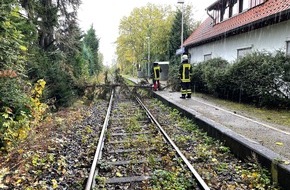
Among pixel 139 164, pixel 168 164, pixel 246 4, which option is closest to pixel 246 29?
pixel 246 4

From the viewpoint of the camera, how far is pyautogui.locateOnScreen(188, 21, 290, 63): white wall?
12.2 metres

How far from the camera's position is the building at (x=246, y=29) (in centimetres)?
1227

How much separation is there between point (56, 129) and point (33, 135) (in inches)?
85.7

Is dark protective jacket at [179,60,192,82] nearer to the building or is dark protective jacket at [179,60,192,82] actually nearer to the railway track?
the building

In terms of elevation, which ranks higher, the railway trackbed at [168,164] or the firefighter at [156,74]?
the firefighter at [156,74]

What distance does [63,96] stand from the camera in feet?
39.9

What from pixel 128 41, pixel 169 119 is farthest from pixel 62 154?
pixel 128 41

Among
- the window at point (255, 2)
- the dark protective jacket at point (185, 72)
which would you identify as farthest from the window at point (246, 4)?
the dark protective jacket at point (185, 72)

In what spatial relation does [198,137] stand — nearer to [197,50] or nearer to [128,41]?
[197,50]

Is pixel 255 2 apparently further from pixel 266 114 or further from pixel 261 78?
pixel 266 114

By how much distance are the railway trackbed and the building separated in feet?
23.4

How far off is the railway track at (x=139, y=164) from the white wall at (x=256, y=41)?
7.56 meters

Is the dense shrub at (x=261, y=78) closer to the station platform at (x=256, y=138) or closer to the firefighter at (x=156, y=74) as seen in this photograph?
the station platform at (x=256, y=138)

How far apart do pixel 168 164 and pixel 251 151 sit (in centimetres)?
163
